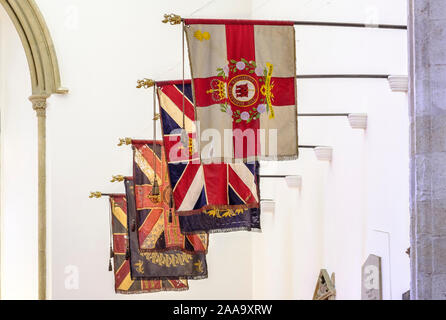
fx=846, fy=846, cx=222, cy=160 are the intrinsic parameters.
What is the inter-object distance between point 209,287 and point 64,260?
2.76 metres

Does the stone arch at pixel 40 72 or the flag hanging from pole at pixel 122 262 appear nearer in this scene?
the flag hanging from pole at pixel 122 262

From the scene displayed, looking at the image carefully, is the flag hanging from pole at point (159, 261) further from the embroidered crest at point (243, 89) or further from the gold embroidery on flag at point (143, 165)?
the embroidered crest at point (243, 89)

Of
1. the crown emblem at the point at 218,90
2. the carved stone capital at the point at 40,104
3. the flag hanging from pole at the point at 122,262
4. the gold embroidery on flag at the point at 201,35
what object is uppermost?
the carved stone capital at the point at 40,104

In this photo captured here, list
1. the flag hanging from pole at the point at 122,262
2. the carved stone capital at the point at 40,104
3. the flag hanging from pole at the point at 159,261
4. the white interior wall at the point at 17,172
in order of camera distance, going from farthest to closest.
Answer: the white interior wall at the point at 17,172 → the carved stone capital at the point at 40,104 → the flag hanging from pole at the point at 122,262 → the flag hanging from pole at the point at 159,261

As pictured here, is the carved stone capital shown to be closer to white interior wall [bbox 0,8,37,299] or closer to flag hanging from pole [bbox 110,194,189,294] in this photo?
white interior wall [bbox 0,8,37,299]

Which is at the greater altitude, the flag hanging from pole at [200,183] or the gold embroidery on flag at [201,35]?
the gold embroidery on flag at [201,35]

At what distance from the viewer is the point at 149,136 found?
50.5 ft

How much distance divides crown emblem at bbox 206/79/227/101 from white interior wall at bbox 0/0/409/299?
2195 mm

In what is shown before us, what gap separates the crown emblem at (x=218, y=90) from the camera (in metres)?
6.70

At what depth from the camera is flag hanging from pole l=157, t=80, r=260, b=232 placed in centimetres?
812

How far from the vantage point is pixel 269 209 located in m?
13.5

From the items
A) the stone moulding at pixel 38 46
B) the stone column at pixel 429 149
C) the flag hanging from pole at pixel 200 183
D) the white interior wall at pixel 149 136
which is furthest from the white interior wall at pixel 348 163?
the stone moulding at pixel 38 46

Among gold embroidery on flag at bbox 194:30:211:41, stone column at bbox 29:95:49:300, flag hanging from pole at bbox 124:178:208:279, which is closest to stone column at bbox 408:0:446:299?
gold embroidery on flag at bbox 194:30:211:41

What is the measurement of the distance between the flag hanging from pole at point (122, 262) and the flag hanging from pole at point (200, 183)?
3.28m
